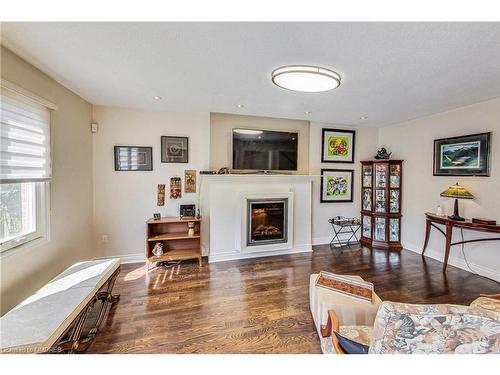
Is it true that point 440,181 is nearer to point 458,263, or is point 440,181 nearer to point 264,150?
point 458,263

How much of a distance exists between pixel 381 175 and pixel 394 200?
1.74 feet

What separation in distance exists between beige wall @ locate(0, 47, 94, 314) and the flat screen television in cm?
217

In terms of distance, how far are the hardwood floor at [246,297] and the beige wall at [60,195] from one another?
0.74 metres

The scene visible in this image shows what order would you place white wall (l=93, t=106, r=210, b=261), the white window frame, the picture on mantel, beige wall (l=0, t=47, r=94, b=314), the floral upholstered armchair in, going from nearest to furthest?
the floral upholstered armchair < beige wall (l=0, t=47, r=94, b=314) < the white window frame < white wall (l=93, t=106, r=210, b=261) < the picture on mantel

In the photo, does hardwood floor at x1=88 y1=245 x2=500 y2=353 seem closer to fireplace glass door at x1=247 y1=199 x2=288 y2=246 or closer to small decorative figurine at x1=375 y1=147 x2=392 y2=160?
fireplace glass door at x1=247 y1=199 x2=288 y2=246

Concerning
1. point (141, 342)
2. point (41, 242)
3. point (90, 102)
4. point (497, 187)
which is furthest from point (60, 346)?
point (497, 187)

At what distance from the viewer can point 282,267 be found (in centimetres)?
333

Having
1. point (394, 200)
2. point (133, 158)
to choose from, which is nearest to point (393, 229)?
point (394, 200)

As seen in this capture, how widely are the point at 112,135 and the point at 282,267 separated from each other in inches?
128

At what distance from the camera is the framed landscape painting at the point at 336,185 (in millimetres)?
4391

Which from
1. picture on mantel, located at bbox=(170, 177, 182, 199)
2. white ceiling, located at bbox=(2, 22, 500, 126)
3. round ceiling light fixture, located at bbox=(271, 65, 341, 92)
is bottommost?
picture on mantel, located at bbox=(170, 177, 182, 199)

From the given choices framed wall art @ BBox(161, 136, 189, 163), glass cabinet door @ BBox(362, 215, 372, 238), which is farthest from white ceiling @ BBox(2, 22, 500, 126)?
glass cabinet door @ BBox(362, 215, 372, 238)

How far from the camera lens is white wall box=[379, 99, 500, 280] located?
2.93m
